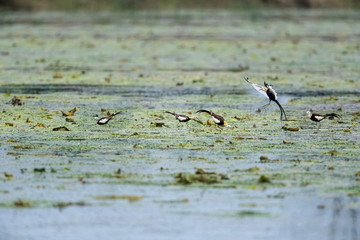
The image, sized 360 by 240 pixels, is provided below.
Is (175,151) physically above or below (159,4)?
below

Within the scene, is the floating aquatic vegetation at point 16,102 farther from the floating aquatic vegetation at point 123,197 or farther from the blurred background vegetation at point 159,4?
A: the blurred background vegetation at point 159,4

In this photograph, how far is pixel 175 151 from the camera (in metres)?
7.68

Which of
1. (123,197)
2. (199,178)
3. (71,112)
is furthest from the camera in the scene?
(71,112)

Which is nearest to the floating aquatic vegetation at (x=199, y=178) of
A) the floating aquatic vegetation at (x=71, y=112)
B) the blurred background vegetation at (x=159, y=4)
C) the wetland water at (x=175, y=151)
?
the wetland water at (x=175, y=151)

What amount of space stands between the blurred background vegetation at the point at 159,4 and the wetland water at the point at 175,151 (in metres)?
25.6

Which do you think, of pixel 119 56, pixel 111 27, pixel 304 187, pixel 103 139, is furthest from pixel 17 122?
pixel 111 27

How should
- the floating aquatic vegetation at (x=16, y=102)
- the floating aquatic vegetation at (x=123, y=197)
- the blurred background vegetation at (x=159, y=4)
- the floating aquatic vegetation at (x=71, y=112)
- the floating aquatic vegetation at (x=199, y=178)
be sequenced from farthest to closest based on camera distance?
1. the blurred background vegetation at (x=159, y=4)
2. the floating aquatic vegetation at (x=16, y=102)
3. the floating aquatic vegetation at (x=71, y=112)
4. the floating aquatic vegetation at (x=199, y=178)
5. the floating aquatic vegetation at (x=123, y=197)

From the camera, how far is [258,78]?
1398 cm

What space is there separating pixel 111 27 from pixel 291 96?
16469 mm

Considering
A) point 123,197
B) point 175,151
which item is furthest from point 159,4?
point 123,197

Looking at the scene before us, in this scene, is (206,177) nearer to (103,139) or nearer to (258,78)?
(103,139)

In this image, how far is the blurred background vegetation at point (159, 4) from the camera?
42.7 metres

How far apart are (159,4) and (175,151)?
3656cm

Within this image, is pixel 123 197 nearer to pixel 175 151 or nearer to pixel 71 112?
pixel 175 151
